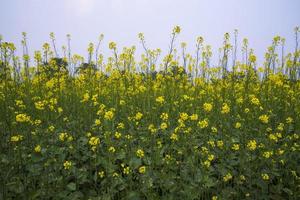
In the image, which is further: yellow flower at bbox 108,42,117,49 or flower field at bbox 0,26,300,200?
yellow flower at bbox 108,42,117,49

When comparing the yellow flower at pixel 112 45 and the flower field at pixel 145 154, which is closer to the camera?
the flower field at pixel 145 154

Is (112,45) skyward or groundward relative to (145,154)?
skyward

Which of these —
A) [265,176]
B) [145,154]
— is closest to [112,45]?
Answer: [145,154]

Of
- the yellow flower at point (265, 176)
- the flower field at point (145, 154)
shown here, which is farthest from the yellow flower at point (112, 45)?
the yellow flower at point (265, 176)

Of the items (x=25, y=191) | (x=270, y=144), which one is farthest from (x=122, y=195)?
(x=270, y=144)

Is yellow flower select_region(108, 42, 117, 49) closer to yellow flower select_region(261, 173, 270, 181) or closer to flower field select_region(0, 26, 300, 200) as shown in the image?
flower field select_region(0, 26, 300, 200)

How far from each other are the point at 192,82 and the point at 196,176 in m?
3.86

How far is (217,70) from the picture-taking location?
755cm

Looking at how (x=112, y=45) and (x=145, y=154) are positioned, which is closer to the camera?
(x=145, y=154)

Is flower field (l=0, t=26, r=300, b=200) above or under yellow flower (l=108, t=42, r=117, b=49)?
under

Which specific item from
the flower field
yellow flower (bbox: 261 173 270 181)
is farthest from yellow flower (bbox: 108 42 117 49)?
yellow flower (bbox: 261 173 270 181)

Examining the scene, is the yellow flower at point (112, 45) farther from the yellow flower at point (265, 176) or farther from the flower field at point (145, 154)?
the yellow flower at point (265, 176)

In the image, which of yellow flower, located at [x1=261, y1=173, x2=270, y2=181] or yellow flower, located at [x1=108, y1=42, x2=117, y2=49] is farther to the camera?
yellow flower, located at [x1=108, y1=42, x2=117, y2=49]

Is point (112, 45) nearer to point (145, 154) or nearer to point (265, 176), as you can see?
point (145, 154)
